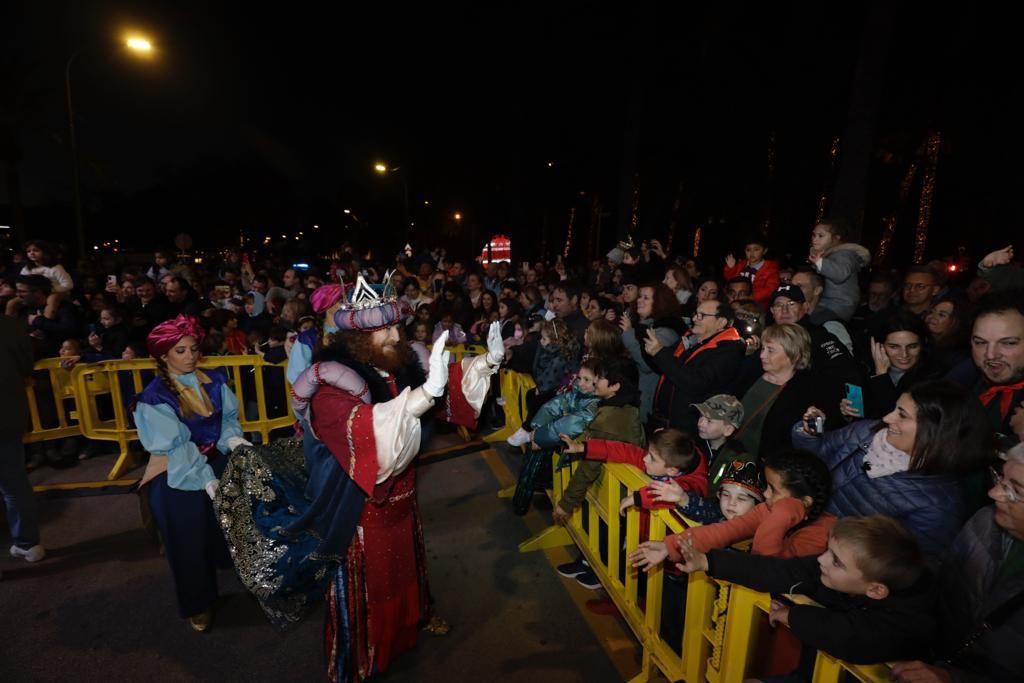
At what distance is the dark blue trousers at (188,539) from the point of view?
11.3 feet

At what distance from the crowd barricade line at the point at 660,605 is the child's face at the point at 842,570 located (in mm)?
153

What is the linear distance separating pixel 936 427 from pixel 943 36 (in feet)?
52.7

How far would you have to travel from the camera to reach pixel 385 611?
312 cm

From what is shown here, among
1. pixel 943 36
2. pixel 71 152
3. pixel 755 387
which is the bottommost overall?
pixel 755 387

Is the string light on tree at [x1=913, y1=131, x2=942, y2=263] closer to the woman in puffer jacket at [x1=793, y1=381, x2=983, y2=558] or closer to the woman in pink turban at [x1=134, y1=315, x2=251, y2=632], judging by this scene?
the woman in puffer jacket at [x1=793, y1=381, x2=983, y2=558]

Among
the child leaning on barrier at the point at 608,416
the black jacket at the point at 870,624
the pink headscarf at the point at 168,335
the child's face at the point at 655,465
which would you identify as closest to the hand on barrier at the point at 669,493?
the child's face at the point at 655,465

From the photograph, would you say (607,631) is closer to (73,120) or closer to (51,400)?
(51,400)

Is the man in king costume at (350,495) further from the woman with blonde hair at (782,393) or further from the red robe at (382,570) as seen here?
the woman with blonde hair at (782,393)

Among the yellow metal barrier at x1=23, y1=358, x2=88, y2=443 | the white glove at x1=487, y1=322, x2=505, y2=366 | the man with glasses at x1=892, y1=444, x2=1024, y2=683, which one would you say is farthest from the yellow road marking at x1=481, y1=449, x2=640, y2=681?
the yellow metal barrier at x1=23, y1=358, x2=88, y2=443

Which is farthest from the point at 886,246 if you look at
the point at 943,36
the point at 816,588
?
the point at 816,588

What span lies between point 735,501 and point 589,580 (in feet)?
5.60

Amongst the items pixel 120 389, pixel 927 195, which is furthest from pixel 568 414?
pixel 927 195

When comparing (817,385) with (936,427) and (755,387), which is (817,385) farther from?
(936,427)

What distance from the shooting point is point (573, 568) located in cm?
412
